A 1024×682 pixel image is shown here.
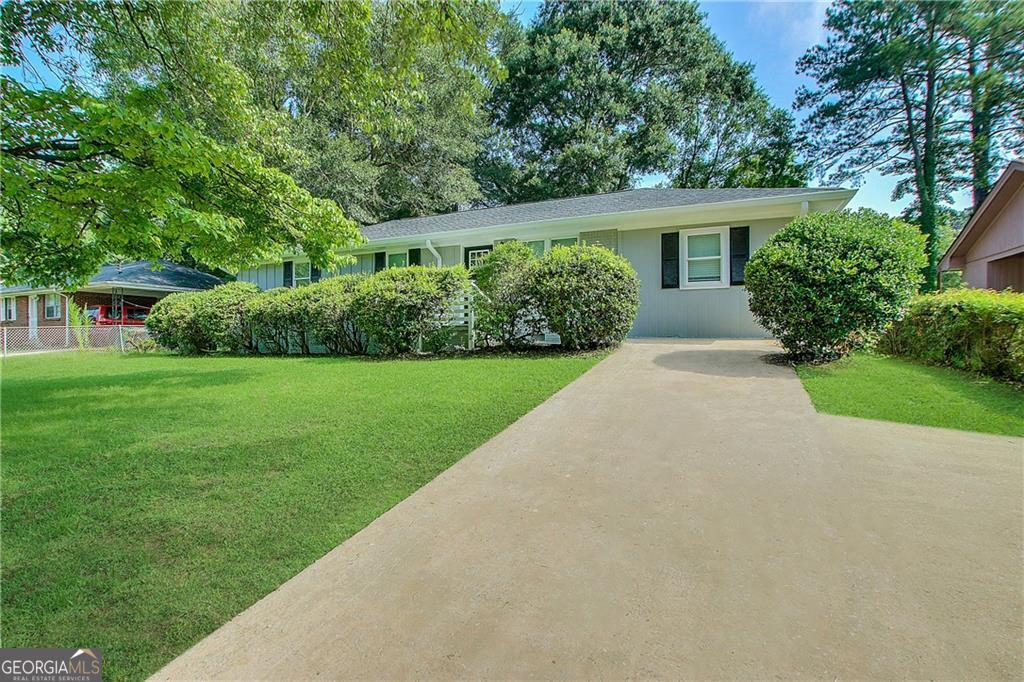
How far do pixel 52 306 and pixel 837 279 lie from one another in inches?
1197

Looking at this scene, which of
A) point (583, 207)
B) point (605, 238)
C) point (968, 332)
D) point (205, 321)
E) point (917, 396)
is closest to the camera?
point (917, 396)

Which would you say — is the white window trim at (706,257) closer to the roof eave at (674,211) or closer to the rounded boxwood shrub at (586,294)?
the roof eave at (674,211)

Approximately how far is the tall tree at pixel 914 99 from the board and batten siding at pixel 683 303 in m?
13.4

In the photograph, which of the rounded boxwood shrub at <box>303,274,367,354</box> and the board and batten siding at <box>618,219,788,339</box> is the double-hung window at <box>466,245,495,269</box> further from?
the board and batten siding at <box>618,219,788,339</box>

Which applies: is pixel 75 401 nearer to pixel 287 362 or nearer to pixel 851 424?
pixel 287 362

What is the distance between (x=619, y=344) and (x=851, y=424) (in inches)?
182

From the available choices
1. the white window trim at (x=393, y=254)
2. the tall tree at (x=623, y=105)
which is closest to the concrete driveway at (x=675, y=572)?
the white window trim at (x=393, y=254)

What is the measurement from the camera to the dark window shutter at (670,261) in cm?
1102

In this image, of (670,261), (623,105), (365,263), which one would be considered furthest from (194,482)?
(623,105)

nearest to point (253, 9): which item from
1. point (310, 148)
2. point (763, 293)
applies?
point (763, 293)

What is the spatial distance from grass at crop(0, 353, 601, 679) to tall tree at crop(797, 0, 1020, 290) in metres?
21.9

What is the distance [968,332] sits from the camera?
20.7 feet

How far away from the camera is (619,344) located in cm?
891

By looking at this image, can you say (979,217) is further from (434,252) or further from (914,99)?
(434,252)
